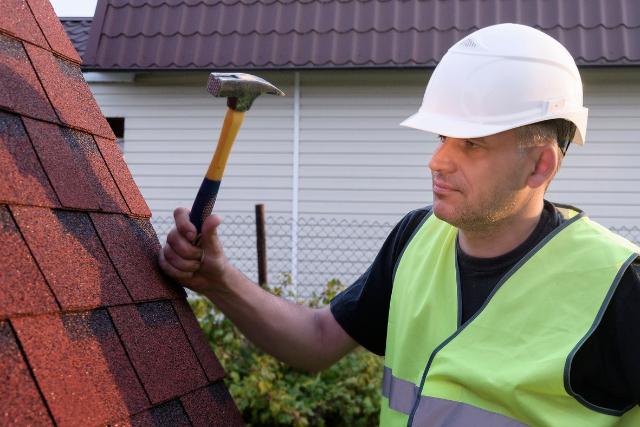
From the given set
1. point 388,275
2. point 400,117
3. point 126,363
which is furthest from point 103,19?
point 126,363

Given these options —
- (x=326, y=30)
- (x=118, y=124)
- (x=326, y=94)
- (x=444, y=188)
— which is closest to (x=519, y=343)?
(x=444, y=188)

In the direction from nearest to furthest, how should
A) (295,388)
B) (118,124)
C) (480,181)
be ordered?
(480,181) < (295,388) < (118,124)

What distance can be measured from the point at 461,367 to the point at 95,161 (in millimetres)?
1110

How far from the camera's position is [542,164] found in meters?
1.72

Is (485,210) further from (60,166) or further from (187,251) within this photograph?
(60,166)

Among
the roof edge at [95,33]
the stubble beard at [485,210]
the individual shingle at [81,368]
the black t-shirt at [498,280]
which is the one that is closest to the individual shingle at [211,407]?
the individual shingle at [81,368]

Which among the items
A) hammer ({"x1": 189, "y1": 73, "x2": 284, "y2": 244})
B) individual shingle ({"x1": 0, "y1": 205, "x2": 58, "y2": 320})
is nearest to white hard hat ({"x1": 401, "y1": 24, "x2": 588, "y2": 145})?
hammer ({"x1": 189, "y1": 73, "x2": 284, "y2": 244})

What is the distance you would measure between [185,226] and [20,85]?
542 mm

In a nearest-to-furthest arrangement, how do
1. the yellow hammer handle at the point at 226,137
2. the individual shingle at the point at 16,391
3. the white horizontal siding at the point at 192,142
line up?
1. the individual shingle at the point at 16,391
2. the yellow hammer handle at the point at 226,137
3. the white horizontal siding at the point at 192,142

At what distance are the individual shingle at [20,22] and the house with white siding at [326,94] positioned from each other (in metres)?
Answer: 5.37

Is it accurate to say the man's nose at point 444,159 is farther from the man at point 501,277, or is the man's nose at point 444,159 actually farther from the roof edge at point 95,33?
the roof edge at point 95,33

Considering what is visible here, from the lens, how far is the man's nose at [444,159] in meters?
1.71

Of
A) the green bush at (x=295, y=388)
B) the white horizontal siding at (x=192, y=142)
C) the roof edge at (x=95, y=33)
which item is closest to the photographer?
the green bush at (x=295, y=388)

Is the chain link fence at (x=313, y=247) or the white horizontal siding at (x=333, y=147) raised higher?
the white horizontal siding at (x=333, y=147)
